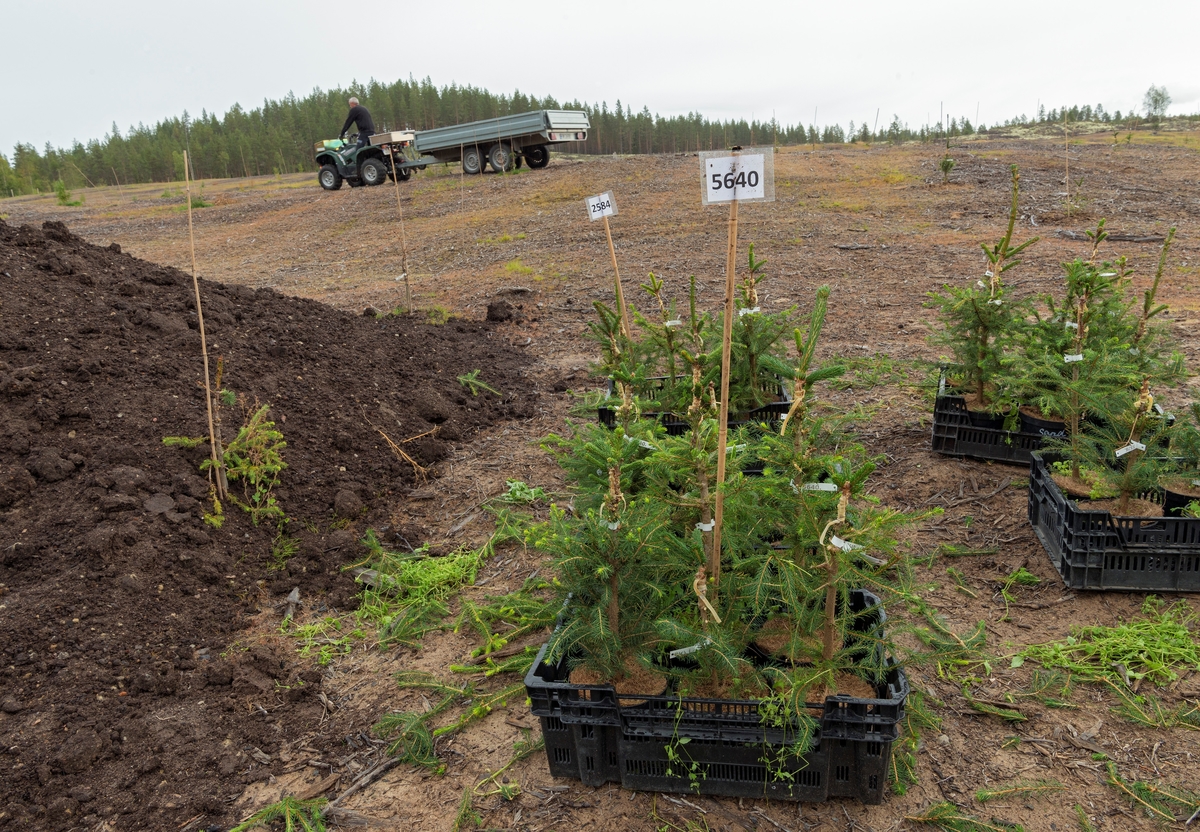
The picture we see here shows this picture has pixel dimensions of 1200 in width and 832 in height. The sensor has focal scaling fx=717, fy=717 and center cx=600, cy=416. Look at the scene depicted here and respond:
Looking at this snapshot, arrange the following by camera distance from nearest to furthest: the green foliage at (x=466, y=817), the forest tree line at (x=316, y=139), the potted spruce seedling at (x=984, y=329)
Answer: the green foliage at (x=466, y=817) < the potted spruce seedling at (x=984, y=329) < the forest tree line at (x=316, y=139)

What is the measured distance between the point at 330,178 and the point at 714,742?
22156 mm

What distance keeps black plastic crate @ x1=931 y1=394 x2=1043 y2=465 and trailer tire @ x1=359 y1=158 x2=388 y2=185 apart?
18.9m

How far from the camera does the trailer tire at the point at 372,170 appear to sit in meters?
20.5

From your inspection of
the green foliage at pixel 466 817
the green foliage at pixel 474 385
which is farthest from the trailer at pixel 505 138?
the green foliage at pixel 466 817

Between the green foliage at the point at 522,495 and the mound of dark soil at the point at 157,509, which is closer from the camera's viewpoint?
the mound of dark soil at the point at 157,509

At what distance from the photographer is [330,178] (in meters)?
21.2

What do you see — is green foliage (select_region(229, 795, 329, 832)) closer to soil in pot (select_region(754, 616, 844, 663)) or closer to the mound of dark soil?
the mound of dark soil

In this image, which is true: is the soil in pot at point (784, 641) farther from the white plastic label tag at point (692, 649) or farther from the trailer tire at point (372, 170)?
the trailer tire at point (372, 170)

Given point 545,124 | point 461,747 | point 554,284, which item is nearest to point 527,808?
point 461,747

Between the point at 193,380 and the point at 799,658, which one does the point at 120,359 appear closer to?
the point at 193,380

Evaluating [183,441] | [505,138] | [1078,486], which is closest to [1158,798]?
[1078,486]

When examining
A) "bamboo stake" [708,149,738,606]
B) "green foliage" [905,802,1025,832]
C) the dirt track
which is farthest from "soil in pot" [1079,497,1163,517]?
"bamboo stake" [708,149,738,606]

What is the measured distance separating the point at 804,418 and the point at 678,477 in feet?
1.78

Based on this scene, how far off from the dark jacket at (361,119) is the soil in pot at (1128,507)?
16.8 metres
